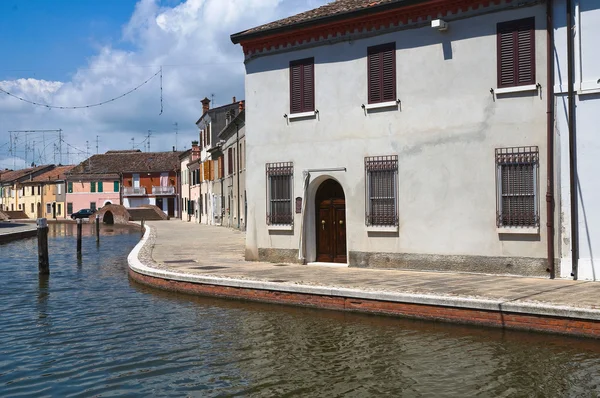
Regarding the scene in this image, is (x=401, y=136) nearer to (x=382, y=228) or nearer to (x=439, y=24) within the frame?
(x=382, y=228)

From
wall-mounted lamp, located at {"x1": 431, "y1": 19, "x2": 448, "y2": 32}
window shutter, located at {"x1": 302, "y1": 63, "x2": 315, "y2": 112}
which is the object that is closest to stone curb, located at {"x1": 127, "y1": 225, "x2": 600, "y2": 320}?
window shutter, located at {"x1": 302, "y1": 63, "x2": 315, "y2": 112}

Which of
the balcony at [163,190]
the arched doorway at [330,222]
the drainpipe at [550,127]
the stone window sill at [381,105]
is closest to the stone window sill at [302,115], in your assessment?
the stone window sill at [381,105]

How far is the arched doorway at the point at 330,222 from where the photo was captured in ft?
58.9

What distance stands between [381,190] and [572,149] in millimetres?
4821

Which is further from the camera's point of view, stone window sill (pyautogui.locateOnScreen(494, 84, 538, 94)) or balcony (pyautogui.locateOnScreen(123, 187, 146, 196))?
balcony (pyautogui.locateOnScreen(123, 187, 146, 196))

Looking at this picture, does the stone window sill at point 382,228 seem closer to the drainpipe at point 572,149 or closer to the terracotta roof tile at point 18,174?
the drainpipe at point 572,149

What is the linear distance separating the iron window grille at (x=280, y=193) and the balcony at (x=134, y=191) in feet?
218

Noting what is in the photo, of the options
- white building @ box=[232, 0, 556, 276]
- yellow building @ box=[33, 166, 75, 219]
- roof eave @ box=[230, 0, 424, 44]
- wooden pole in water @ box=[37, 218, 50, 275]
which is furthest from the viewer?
yellow building @ box=[33, 166, 75, 219]

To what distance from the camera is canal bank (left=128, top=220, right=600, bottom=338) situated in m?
10.3

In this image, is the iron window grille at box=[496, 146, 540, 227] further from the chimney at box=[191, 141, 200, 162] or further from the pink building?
the pink building

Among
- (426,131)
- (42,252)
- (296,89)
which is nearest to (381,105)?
(426,131)

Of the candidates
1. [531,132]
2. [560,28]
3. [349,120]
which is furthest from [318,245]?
[560,28]

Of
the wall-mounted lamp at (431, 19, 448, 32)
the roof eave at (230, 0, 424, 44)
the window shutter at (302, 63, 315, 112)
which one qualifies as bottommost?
the window shutter at (302, 63, 315, 112)

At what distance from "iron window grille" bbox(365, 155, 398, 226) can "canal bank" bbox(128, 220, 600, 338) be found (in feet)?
4.67
